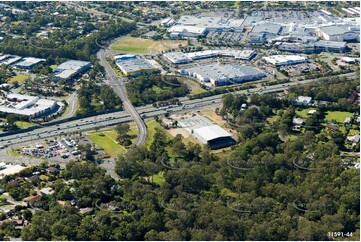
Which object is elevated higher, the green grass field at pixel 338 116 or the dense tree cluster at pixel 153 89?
the green grass field at pixel 338 116

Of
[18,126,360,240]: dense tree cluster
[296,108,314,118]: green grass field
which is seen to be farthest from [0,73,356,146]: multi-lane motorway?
[18,126,360,240]: dense tree cluster

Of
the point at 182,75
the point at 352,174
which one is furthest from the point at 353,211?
the point at 182,75

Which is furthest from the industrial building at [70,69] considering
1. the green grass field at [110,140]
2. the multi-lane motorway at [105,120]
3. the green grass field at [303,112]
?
the green grass field at [303,112]

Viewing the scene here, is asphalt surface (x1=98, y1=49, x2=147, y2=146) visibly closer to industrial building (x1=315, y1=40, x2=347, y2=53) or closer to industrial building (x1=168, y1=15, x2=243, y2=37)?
industrial building (x1=168, y1=15, x2=243, y2=37)

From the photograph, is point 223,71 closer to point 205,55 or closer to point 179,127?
point 205,55

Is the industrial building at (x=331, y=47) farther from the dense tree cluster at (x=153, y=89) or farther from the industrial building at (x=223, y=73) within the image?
the dense tree cluster at (x=153, y=89)

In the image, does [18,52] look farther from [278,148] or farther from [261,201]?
[261,201]

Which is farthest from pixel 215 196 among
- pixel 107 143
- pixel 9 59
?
pixel 9 59
